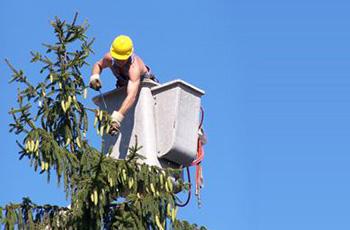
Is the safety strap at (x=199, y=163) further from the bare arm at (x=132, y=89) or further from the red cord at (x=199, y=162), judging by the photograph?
the bare arm at (x=132, y=89)

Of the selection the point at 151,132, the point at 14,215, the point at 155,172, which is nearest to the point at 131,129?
the point at 151,132

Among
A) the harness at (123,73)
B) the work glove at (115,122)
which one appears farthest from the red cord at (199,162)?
the work glove at (115,122)

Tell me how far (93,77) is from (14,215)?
6.47ft

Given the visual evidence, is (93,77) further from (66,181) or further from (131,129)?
(66,181)

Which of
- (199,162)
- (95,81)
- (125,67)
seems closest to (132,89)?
(125,67)

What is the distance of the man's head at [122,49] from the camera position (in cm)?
1257

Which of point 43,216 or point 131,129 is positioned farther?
point 131,129

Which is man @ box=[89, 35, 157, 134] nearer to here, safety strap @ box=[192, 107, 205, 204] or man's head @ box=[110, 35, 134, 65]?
man's head @ box=[110, 35, 134, 65]

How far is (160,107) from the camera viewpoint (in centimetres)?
1273

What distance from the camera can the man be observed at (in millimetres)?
12516

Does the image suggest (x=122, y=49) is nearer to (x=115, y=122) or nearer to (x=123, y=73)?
(x=123, y=73)

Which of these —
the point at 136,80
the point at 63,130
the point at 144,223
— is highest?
the point at 136,80

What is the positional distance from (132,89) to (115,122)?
599mm

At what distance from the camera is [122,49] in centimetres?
1257
